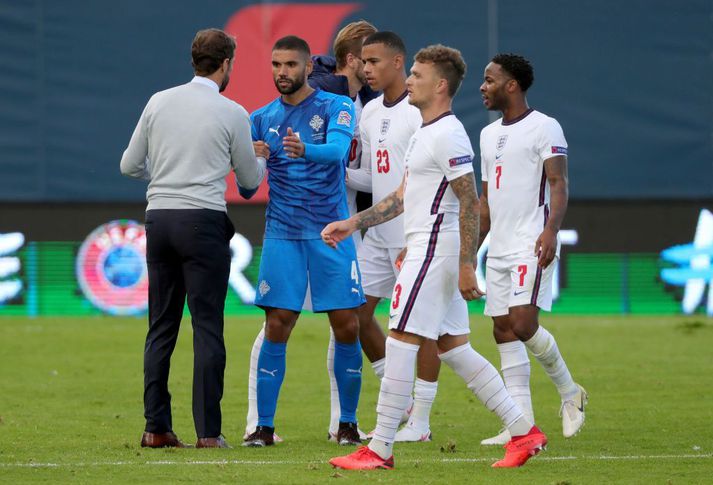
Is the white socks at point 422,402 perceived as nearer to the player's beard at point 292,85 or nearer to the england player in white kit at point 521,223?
the england player in white kit at point 521,223

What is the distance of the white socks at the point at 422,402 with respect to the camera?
7859 millimetres

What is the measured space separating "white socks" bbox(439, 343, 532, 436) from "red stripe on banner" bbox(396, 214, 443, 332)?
0.50m

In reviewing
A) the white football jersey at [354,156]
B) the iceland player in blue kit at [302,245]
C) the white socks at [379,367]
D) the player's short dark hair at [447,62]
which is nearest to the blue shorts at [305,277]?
the iceland player in blue kit at [302,245]

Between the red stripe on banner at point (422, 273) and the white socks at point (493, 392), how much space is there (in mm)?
499

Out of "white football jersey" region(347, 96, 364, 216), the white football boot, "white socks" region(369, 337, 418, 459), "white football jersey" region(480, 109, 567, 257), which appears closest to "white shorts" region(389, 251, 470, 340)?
"white socks" region(369, 337, 418, 459)

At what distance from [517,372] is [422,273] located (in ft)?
5.19

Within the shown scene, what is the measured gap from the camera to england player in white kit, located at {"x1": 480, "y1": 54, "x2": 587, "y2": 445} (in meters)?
7.79

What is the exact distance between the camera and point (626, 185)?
1778 cm

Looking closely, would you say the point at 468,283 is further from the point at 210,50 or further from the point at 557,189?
the point at 210,50

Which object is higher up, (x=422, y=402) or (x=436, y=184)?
(x=436, y=184)

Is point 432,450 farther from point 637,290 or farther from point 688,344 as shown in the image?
point 637,290

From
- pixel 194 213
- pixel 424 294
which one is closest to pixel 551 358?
pixel 424 294

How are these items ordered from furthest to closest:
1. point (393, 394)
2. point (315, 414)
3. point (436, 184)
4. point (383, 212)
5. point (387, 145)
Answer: point (315, 414), point (387, 145), point (383, 212), point (436, 184), point (393, 394)

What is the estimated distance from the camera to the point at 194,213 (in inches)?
292
